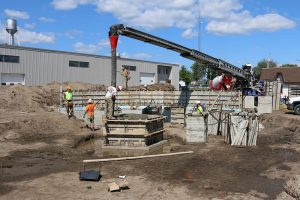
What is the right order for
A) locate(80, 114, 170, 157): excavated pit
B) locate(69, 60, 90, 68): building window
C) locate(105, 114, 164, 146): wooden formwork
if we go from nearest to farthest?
locate(80, 114, 170, 157): excavated pit, locate(105, 114, 164, 146): wooden formwork, locate(69, 60, 90, 68): building window

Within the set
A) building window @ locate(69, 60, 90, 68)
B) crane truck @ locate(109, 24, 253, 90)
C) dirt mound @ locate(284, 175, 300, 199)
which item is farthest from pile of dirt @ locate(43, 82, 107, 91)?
dirt mound @ locate(284, 175, 300, 199)

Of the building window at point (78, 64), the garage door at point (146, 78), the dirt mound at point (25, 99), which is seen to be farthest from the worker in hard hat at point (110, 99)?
the garage door at point (146, 78)

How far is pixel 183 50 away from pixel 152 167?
10763 mm

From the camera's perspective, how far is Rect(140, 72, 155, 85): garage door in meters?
53.7

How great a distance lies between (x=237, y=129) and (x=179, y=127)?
6.50 metres

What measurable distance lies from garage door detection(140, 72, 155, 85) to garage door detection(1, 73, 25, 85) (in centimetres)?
2029

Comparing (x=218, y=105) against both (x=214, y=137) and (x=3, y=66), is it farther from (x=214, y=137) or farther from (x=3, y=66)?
(x=3, y=66)

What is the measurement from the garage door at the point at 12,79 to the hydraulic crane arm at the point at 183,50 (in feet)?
61.5

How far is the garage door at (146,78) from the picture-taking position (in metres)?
53.7

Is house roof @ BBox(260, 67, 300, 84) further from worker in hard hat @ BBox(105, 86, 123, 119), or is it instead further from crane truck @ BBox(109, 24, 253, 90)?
worker in hard hat @ BBox(105, 86, 123, 119)

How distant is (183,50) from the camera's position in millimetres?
21750

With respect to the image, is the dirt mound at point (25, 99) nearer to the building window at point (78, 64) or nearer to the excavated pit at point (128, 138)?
the building window at point (78, 64)

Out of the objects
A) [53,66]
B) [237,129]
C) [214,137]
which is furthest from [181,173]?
[53,66]

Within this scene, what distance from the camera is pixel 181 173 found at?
11.5 m
